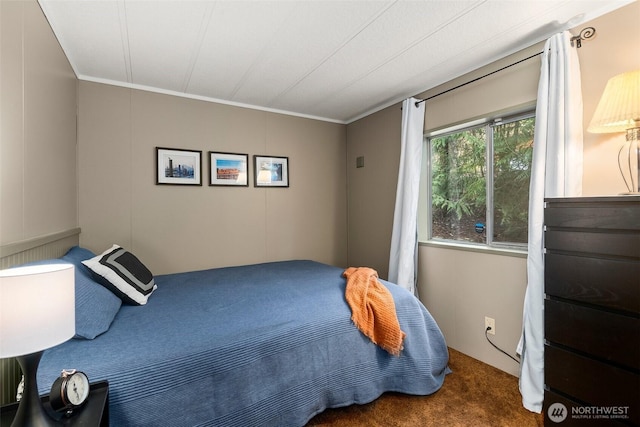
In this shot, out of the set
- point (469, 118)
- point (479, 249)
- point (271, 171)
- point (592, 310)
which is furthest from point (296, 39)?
point (592, 310)

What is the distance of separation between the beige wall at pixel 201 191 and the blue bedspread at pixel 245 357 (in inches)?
34.4

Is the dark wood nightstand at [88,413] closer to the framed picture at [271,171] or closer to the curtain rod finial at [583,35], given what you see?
the framed picture at [271,171]

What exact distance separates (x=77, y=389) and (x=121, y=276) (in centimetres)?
99

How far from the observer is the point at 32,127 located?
1613 mm

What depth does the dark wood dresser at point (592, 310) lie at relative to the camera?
→ 1.25 meters

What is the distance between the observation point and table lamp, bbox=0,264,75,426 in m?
0.75

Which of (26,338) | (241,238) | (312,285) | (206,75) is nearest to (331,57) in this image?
(206,75)

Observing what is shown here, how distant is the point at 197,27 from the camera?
1924mm

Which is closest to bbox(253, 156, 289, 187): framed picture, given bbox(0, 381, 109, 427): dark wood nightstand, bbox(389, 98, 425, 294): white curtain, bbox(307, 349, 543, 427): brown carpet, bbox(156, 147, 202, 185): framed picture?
bbox(156, 147, 202, 185): framed picture

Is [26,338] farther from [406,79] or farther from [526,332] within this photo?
[406,79]

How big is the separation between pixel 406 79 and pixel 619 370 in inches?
96.2

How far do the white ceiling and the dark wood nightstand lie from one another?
1.96 metres

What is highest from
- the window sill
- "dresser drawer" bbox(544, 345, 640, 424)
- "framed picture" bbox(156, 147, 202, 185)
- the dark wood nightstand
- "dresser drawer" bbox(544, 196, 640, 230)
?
"framed picture" bbox(156, 147, 202, 185)

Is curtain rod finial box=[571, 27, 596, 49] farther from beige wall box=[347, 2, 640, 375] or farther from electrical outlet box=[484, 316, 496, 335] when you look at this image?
electrical outlet box=[484, 316, 496, 335]
